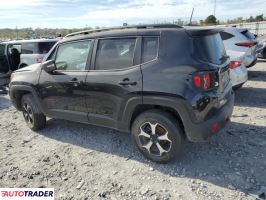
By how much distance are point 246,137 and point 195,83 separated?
1.85m

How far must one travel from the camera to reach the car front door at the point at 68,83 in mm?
4533

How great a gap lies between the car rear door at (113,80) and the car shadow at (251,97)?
349cm

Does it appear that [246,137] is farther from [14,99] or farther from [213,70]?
[14,99]

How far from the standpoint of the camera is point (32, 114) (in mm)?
5484

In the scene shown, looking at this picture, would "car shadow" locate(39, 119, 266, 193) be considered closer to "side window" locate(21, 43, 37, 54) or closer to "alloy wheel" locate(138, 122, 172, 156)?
"alloy wheel" locate(138, 122, 172, 156)

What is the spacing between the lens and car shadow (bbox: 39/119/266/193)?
11.8ft

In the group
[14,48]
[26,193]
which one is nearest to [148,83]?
[26,193]

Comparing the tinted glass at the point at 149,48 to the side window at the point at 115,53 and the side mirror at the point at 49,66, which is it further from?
the side mirror at the point at 49,66

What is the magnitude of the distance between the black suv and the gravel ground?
39 cm

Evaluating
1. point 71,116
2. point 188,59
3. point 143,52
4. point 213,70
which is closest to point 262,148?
point 213,70

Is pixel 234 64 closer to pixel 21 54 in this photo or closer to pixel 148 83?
pixel 148 83

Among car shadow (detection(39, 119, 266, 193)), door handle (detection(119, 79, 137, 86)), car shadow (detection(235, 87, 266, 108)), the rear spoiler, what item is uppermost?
the rear spoiler

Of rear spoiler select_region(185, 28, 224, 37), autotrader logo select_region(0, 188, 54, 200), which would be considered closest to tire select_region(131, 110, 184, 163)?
rear spoiler select_region(185, 28, 224, 37)

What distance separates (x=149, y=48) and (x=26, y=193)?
253cm
